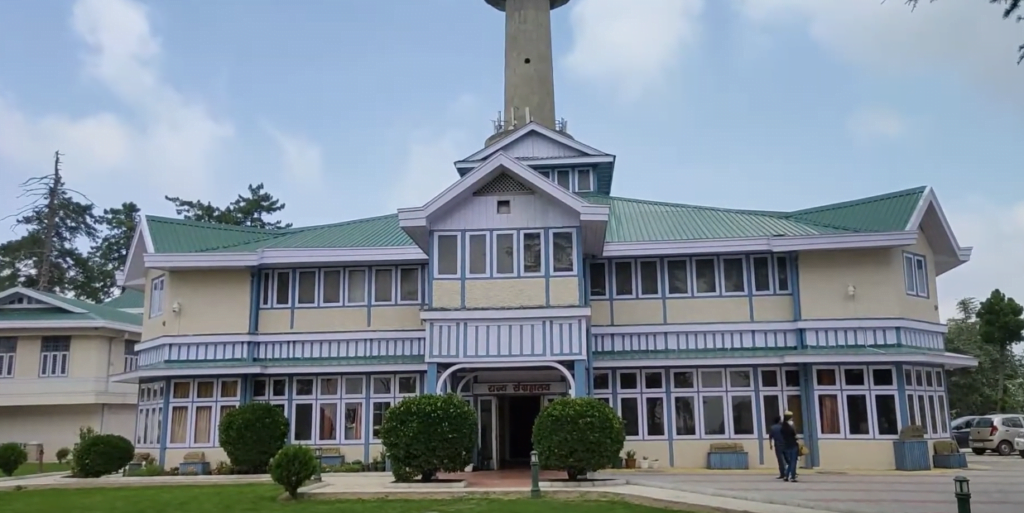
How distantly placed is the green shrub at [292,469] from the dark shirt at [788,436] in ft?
32.5

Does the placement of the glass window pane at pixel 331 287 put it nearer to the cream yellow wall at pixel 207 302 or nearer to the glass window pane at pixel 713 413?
the cream yellow wall at pixel 207 302

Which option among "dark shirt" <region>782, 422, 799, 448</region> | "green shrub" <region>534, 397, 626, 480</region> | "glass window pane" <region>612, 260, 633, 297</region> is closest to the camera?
"green shrub" <region>534, 397, 626, 480</region>

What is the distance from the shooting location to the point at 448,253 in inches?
850

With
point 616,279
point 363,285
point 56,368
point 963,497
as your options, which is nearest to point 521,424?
point 616,279

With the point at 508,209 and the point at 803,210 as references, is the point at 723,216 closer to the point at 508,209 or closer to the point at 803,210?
the point at 803,210

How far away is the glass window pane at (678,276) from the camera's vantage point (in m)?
24.6

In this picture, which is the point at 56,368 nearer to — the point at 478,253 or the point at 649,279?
the point at 478,253

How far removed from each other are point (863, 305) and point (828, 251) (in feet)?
5.66

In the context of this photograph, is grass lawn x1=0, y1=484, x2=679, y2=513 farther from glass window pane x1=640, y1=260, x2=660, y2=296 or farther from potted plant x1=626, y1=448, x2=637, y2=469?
glass window pane x1=640, y1=260, x2=660, y2=296

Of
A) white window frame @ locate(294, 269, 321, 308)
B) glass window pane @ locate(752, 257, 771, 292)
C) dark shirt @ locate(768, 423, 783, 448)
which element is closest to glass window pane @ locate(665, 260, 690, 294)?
glass window pane @ locate(752, 257, 771, 292)

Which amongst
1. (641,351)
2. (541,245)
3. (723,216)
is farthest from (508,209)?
(723,216)

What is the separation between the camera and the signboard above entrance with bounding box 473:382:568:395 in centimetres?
2333

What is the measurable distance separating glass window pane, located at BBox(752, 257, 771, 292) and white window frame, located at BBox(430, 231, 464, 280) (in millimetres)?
8670

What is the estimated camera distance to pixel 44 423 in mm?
35344
